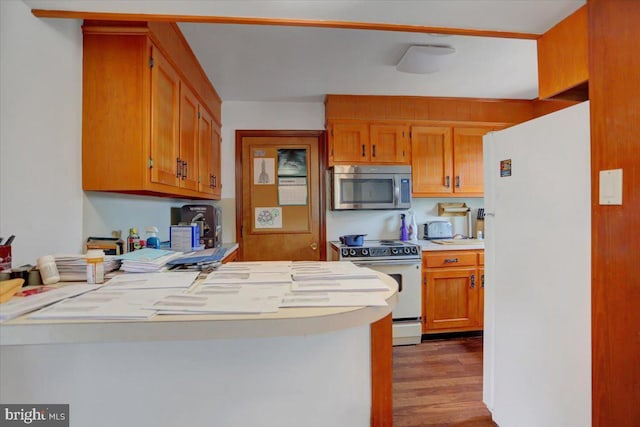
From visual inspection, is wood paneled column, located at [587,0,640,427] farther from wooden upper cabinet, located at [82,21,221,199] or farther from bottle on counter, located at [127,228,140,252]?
bottle on counter, located at [127,228,140,252]

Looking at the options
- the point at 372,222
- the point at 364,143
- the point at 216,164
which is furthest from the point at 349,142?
the point at 216,164

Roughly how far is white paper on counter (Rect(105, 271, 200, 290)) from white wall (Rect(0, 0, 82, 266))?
1.43ft

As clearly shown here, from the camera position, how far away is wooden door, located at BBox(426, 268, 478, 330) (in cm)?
283

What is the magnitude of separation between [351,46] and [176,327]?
2.02 meters

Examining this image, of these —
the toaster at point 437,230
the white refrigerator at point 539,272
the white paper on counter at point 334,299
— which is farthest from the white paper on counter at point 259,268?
the toaster at point 437,230

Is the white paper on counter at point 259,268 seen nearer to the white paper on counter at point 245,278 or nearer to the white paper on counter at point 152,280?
the white paper on counter at point 245,278

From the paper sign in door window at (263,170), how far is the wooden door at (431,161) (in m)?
1.44

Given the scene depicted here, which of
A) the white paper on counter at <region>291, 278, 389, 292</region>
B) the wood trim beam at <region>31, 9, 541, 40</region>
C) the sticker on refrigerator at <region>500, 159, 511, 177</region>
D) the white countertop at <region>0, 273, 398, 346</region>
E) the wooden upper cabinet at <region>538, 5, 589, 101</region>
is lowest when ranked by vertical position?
the white countertop at <region>0, 273, 398, 346</region>

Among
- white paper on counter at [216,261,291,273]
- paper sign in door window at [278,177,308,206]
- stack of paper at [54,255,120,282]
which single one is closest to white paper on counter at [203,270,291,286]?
white paper on counter at [216,261,291,273]

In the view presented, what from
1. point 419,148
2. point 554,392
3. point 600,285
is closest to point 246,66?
point 419,148

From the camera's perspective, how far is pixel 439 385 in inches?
83.9

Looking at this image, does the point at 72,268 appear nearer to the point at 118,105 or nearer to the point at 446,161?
the point at 118,105

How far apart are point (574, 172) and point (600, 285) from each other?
437 mm

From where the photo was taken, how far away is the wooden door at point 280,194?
326 cm
